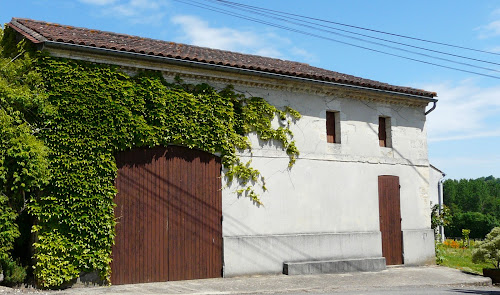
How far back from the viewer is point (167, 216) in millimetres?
12008

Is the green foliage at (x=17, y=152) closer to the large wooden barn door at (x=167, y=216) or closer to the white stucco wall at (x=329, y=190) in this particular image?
the large wooden barn door at (x=167, y=216)

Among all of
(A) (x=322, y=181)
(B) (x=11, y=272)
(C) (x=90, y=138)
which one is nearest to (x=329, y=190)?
(A) (x=322, y=181)

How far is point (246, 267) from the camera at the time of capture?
12.9m

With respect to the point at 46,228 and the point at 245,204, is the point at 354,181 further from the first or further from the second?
the point at 46,228

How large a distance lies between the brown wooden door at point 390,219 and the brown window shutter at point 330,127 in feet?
6.76

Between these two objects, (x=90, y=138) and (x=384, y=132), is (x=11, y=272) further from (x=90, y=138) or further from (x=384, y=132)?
(x=384, y=132)

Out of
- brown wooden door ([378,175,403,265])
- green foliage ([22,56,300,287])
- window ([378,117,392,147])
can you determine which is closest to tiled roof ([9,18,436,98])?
green foliage ([22,56,300,287])

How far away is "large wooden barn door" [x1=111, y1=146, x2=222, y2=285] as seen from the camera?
11.5 m

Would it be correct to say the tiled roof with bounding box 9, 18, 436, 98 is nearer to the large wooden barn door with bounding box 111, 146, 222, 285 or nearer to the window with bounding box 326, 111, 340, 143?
the window with bounding box 326, 111, 340, 143

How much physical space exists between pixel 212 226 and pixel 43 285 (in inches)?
158

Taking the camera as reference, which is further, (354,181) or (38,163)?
(354,181)

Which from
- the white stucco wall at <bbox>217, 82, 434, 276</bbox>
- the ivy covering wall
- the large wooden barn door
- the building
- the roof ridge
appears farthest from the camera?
the white stucco wall at <bbox>217, 82, 434, 276</bbox>

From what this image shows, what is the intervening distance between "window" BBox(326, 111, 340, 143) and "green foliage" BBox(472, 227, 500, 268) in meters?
5.13

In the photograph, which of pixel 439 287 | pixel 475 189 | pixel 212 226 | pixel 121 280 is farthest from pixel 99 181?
pixel 475 189
